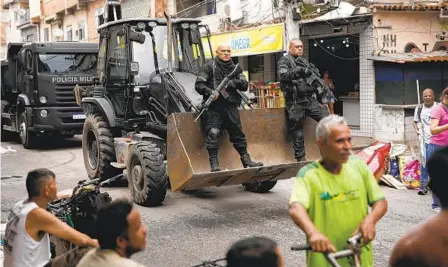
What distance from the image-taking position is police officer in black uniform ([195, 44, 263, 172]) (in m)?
7.90

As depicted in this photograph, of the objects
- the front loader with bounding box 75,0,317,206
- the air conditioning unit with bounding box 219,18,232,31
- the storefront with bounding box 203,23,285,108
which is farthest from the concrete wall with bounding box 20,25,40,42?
the front loader with bounding box 75,0,317,206

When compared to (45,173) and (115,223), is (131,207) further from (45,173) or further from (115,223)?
(45,173)

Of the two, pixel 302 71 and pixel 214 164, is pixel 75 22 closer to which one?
pixel 302 71

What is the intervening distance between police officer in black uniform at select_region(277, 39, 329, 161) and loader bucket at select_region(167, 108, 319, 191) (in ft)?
1.08

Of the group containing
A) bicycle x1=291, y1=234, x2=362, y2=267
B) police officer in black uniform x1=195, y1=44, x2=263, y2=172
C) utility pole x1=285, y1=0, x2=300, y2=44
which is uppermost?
utility pole x1=285, y1=0, x2=300, y2=44

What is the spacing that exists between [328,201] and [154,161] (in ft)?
17.1

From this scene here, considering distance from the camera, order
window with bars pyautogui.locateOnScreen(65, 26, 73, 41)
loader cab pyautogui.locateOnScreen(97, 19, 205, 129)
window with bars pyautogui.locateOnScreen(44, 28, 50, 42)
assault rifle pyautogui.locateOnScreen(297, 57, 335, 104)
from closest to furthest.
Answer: assault rifle pyautogui.locateOnScreen(297, 57, 335, 104) < loader cab pyautogui.locateOnScreen(97, 19, 205, 129) < window with bars pyautogui.locateOnScreen(65, 26, 73, 41) < window with bars pyautogui.locateOnScreen(44, 28, 50, 42)

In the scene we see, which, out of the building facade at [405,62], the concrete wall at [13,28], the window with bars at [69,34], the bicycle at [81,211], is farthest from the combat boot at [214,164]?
the concrete wall at [13,28]

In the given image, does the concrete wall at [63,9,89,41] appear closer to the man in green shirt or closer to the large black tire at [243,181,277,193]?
the large black tire at [243,181,277,193]

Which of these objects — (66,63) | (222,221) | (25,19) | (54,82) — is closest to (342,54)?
(66,63)

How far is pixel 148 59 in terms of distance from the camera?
379 inches

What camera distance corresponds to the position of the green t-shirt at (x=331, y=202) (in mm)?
3398

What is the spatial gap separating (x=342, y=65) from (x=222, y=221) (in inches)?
391

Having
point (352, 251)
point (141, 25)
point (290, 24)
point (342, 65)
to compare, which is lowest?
point (352, 251)
